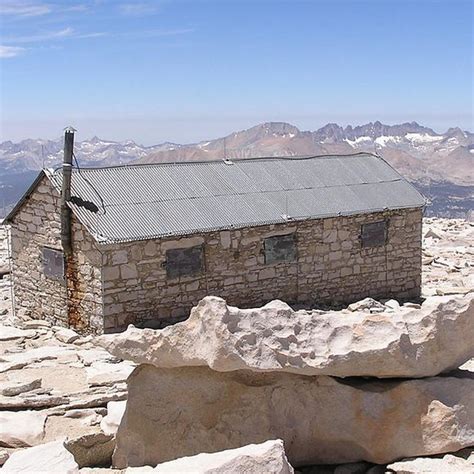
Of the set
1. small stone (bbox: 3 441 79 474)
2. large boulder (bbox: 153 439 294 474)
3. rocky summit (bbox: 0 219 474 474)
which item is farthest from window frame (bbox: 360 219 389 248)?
small stone (bbox: 3 441 79 474)

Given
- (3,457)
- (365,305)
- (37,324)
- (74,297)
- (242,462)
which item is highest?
(242,462)

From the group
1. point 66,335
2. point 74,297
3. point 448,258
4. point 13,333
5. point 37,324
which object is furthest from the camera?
point 448,258

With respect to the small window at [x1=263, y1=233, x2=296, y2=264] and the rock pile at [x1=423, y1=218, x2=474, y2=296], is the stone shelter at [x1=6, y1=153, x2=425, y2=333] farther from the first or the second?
the rock pile at [x1=423, y1=218, x2=474, y2=296]

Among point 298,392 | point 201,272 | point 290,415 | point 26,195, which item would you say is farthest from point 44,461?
point 26,195

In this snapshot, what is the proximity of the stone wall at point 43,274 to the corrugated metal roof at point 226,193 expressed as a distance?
591 millimetres

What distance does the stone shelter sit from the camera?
1396 centimetres

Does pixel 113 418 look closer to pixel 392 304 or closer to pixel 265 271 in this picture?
pixel 265 271

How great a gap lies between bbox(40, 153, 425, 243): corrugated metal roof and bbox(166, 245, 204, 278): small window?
438mm

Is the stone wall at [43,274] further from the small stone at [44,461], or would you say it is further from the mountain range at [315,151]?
the mountain range at [315,151]

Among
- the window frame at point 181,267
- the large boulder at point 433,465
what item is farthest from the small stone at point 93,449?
the window frame at point 181,267

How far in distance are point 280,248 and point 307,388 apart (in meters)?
8.43

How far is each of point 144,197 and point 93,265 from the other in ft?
6.90

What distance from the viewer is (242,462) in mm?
5984

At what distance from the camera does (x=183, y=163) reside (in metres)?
16.9
